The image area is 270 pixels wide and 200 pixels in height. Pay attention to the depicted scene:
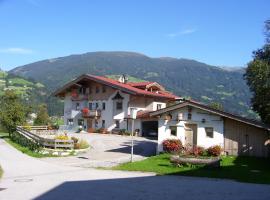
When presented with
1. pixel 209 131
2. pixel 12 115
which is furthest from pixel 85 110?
pixel 209 131

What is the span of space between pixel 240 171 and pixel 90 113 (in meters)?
38.0

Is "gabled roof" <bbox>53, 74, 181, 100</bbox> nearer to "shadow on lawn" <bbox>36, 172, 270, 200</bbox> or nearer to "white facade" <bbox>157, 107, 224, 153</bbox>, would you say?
"white facade" <bbox>157, 107, 224, 153</bbox>

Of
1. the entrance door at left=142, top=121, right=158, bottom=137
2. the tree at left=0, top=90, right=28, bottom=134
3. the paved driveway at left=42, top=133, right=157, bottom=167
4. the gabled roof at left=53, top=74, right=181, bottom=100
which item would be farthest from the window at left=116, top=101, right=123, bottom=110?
the paved driveway at left=42, top=133, right=157, bottom=167

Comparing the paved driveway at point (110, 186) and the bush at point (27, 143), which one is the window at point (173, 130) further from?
the bush at point (27, 143)

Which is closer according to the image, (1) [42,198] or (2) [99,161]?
(1) [42,198]

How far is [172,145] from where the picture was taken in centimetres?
3028

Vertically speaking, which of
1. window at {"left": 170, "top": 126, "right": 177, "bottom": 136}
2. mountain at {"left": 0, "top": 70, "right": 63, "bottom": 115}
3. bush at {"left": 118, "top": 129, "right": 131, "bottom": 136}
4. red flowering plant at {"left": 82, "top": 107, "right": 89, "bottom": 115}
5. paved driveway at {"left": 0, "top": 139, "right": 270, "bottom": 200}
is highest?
mountain at {"left": 0, "top": 70, "right": 63, "bottom": 115}

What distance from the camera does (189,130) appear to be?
30.9 meters

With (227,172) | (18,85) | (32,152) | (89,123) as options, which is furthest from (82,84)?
(18,85)

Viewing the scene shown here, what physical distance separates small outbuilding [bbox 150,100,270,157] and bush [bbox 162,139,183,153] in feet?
1.69

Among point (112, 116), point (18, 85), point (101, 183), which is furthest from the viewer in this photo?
point (18, 85)

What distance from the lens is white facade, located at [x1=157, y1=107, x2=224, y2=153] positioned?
29.7 m

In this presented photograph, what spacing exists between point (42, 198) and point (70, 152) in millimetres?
17808

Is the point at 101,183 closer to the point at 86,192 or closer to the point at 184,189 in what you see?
the point at 86,192
